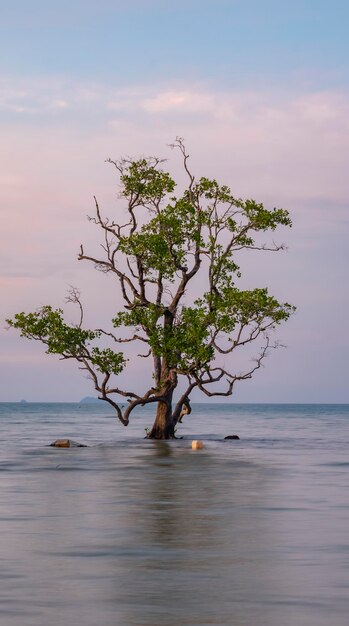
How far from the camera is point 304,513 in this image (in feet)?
88.0

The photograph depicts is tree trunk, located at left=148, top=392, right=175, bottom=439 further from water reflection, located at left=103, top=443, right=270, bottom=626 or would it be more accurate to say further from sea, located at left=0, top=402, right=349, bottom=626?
water reflection, located at left=103, top=443, right=270, bottom=626

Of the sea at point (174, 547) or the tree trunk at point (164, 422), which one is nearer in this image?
the sea at point (174, 547)

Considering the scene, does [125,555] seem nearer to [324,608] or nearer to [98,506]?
[324,608]

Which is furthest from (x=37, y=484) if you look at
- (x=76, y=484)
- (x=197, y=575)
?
(x=197, y=575)

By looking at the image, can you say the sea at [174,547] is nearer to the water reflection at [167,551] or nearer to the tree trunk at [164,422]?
the water reflection at [167,551]

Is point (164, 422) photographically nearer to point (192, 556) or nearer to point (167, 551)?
point (167, 551)

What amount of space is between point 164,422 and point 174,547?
153 ft

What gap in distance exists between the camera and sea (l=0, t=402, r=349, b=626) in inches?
547

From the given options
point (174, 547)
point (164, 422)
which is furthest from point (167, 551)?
point (164, 422)

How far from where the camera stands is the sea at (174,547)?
547 inches

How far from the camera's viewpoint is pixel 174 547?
19.9m

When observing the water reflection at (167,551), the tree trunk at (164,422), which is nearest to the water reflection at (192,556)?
the water reflection at (167,551)

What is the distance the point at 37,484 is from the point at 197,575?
19.7 m

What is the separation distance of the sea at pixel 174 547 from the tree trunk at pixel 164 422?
22.8 meters
